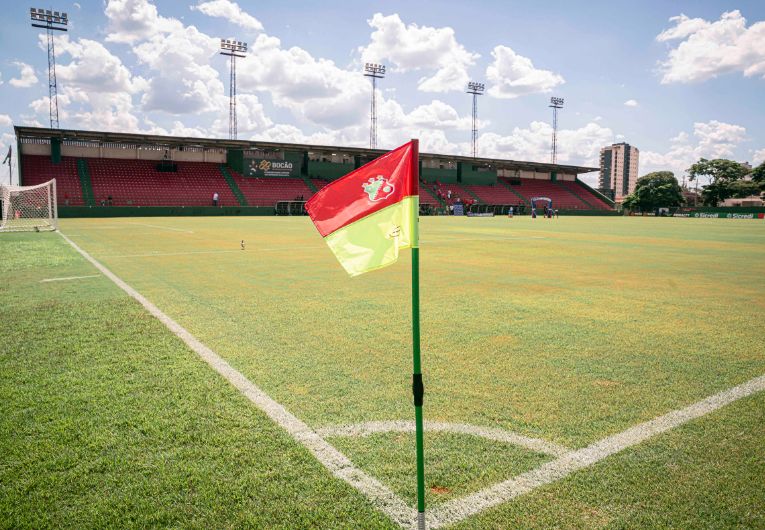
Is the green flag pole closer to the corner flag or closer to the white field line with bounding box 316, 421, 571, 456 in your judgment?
the corner flag

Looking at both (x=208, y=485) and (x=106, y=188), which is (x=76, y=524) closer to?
(x=208, y=485)

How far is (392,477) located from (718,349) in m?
4.43

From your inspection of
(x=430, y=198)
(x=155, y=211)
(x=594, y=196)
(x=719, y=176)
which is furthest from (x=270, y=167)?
(x=719, y=176)

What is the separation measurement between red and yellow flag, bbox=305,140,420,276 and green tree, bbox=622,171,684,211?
3920 inches

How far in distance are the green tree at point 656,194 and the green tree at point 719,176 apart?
25.4 ft

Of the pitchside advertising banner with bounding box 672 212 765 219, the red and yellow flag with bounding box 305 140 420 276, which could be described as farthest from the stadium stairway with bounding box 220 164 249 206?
the pitchside advertising banner with bounding box 672 212 765 219

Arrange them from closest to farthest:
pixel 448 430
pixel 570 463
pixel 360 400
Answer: pixel 570 463
pixel 448 430
pixel 360 400

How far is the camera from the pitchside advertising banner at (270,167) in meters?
57.1

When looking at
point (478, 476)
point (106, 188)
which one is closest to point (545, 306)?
point (478, 476)

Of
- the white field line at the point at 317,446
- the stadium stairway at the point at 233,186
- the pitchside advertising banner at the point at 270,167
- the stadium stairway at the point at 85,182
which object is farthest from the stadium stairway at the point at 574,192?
the white field line at the point at 317,446

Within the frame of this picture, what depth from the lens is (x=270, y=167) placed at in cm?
5819

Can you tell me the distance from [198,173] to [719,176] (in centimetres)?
9450

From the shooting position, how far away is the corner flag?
8.59ft

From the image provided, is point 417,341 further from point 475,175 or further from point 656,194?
point 656,194
